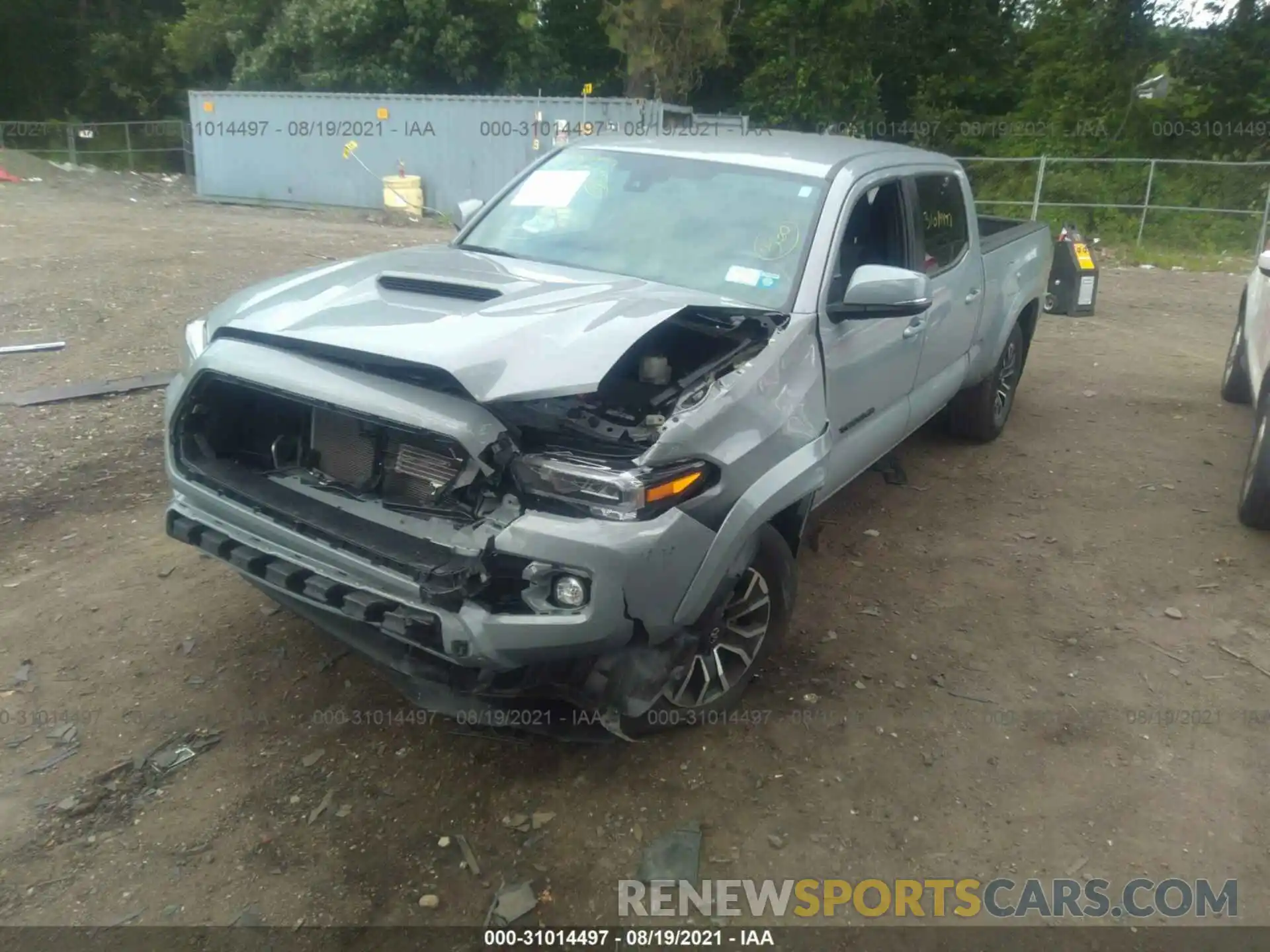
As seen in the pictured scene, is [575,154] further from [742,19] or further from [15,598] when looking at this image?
[742,19]

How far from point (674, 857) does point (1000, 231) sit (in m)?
5.24

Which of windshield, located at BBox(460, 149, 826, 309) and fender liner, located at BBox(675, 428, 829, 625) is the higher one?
windshield, located at BBox(460, 149, 826, 309)

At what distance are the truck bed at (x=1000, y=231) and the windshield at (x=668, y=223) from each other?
Answer: 2.18 meters

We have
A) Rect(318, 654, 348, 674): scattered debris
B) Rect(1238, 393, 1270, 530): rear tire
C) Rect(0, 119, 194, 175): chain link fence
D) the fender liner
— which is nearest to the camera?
the fender liner

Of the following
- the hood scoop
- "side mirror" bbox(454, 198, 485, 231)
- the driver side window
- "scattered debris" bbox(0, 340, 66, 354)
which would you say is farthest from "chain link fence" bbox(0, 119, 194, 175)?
the hood scoop

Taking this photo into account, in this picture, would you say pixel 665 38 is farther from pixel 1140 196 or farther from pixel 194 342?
pixel 194 342

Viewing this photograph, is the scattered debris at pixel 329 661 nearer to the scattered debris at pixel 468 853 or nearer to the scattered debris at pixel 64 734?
the scattered debris at pixel 64 734

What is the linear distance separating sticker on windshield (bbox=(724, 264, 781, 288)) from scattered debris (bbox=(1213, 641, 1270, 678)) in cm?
249


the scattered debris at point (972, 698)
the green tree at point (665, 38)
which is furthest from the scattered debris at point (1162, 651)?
the green tree at point (665, 38)

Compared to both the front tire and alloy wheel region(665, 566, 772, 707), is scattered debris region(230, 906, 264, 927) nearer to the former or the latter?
the front tire

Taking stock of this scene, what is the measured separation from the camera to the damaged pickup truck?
2760 millimetres

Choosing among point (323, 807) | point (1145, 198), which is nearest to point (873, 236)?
point (323, 807)

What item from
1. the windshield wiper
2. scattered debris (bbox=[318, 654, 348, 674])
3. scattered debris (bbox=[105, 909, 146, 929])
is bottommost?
scattered debris (bbox=[105, 909, 146, 929])

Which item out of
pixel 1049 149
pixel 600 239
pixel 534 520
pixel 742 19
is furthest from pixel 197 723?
pixel 742 19
